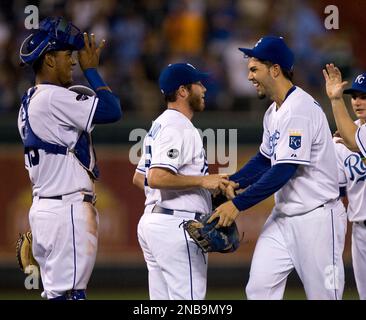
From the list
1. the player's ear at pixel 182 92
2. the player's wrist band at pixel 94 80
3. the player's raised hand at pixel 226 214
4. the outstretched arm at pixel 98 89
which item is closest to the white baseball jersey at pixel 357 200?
the player's raised hand at pixel 226 214

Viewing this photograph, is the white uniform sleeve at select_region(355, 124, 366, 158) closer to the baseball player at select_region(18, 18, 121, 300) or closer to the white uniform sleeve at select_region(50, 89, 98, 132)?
the baseball player at select_region(18, 18, 121, 300)

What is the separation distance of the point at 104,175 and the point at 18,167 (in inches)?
36.4

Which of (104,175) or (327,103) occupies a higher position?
(327,103)

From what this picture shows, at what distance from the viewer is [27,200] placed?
11141 millimetres

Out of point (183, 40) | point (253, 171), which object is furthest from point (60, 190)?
point (183, 40)

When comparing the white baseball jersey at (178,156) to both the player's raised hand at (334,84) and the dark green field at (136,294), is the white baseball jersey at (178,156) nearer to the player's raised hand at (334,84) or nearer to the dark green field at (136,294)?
the player's raised hand at (334,84)

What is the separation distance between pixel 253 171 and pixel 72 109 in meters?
1.42

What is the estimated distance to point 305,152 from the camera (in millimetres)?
6371

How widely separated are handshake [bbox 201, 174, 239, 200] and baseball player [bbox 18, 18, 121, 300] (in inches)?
26.7

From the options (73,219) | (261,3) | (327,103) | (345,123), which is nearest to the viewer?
(73,219)

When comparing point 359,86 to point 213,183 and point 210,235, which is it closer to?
point 213,183

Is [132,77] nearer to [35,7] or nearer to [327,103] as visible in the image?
[35,7]

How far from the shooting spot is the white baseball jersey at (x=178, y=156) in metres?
6.42

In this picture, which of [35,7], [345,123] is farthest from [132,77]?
[345,123]
